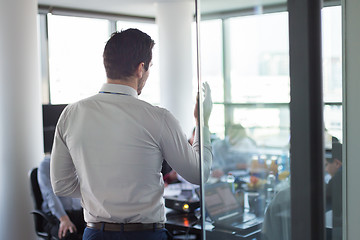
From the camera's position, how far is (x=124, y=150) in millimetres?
1813

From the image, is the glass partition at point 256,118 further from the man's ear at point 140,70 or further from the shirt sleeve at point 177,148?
the man's ear at point 140,70

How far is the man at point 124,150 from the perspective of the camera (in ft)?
5.93

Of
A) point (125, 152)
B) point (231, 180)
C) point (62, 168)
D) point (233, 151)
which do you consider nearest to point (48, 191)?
point (62, 168)

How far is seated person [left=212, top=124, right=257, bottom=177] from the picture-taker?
4.61 feet

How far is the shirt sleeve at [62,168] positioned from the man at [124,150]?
0.09 feet

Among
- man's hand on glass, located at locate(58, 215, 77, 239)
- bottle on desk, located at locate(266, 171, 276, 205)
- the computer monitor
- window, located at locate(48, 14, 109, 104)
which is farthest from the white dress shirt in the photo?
window, located at locate(48, 14, 109, 104)

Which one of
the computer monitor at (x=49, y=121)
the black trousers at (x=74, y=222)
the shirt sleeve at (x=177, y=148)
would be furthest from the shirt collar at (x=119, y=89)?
the computer monitor at (x=49, y=121)

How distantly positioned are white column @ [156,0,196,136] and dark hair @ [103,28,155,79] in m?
5.46

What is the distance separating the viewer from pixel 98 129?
6.03 feet

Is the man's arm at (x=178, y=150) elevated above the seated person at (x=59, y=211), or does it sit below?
above

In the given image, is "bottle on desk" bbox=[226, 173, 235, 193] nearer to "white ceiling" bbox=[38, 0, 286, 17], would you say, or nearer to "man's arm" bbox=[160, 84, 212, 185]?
"man's arm" bbox=[160, 84, 212, 185]

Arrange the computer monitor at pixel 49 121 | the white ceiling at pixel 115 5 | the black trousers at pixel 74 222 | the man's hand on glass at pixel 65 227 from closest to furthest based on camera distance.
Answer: the man's hand on glass at pixel 65 227
the black trousers at pixel 74 222
the computer monitor at pixel 49 121
the white ceiling at pixel 115 5

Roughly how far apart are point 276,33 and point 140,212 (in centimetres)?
90

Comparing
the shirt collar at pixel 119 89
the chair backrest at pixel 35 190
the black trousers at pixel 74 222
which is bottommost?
the black trousers at pixel 74 222
